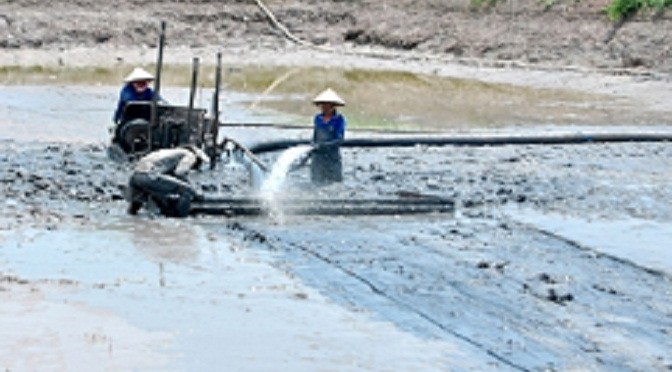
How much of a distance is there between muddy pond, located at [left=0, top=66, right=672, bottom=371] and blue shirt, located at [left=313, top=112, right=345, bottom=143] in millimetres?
435

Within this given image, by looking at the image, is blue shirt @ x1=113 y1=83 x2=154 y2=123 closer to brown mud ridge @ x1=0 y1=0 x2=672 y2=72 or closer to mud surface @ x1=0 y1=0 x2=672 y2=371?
mud surface @ x1=0 y1=0 x2=672 y2=371

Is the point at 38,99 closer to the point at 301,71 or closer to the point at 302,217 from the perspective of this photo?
the point at 301,71

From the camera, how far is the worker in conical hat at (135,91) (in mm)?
16141

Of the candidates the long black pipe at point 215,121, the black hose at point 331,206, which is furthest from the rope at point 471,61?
the black hose at point 331,206

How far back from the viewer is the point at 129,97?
53.7ft

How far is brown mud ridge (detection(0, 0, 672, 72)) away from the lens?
29.3m

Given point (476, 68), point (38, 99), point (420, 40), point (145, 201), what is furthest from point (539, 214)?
point (420, 40)

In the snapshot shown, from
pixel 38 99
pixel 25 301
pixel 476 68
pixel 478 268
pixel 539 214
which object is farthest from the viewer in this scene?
pixel 476 68

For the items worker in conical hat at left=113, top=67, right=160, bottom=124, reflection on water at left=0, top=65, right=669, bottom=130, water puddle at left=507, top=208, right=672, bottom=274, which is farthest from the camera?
reflection on water at left=0, top=65, right=669, bottom=130

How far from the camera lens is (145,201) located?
42.7ft

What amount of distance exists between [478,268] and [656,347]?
220 centimetres

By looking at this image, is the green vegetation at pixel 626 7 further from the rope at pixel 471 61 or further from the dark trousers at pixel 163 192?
the dark trousers at pixel 163 192

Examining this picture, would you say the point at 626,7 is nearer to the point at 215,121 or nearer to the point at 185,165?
the point at 215,121

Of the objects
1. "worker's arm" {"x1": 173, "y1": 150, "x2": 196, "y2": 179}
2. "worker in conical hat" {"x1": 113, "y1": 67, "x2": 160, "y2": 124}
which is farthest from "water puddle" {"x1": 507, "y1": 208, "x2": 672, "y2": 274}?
"worker in conical hat" {"x1": 113, "y1": 67, "x2": 160, "y2": 124}
